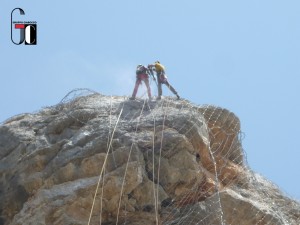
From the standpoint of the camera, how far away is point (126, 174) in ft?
35.8

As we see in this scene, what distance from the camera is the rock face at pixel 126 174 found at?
10.8 m

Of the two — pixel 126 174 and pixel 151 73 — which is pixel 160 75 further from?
pixel 126 174

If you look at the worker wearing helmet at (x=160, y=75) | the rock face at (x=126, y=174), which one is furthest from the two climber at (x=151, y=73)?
the rock face at (x=126, y=174)

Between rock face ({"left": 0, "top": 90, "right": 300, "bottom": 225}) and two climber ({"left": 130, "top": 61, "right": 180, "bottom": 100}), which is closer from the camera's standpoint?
rock face ({"left": 0, "top": 90, "right": 300, "bottom": 225})

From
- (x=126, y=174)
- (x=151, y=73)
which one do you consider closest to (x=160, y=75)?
(x=151, y=73)

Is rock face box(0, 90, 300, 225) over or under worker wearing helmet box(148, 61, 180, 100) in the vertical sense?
under

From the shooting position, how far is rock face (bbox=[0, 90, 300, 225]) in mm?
10844

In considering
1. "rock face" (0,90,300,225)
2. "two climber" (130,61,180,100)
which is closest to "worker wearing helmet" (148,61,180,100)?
"two climber" (130,61,180,100)

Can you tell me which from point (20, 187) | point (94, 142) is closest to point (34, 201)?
point (20, 187)

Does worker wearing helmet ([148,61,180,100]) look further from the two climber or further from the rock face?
the rock face

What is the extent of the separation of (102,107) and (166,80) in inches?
78.7

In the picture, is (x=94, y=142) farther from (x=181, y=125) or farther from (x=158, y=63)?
(x=158, y=63)

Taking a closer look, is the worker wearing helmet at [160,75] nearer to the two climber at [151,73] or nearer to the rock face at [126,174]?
the two climber at [151,73]

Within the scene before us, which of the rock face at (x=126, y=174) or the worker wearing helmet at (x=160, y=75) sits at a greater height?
the worker wearing helmet at (x=160, y=75)
